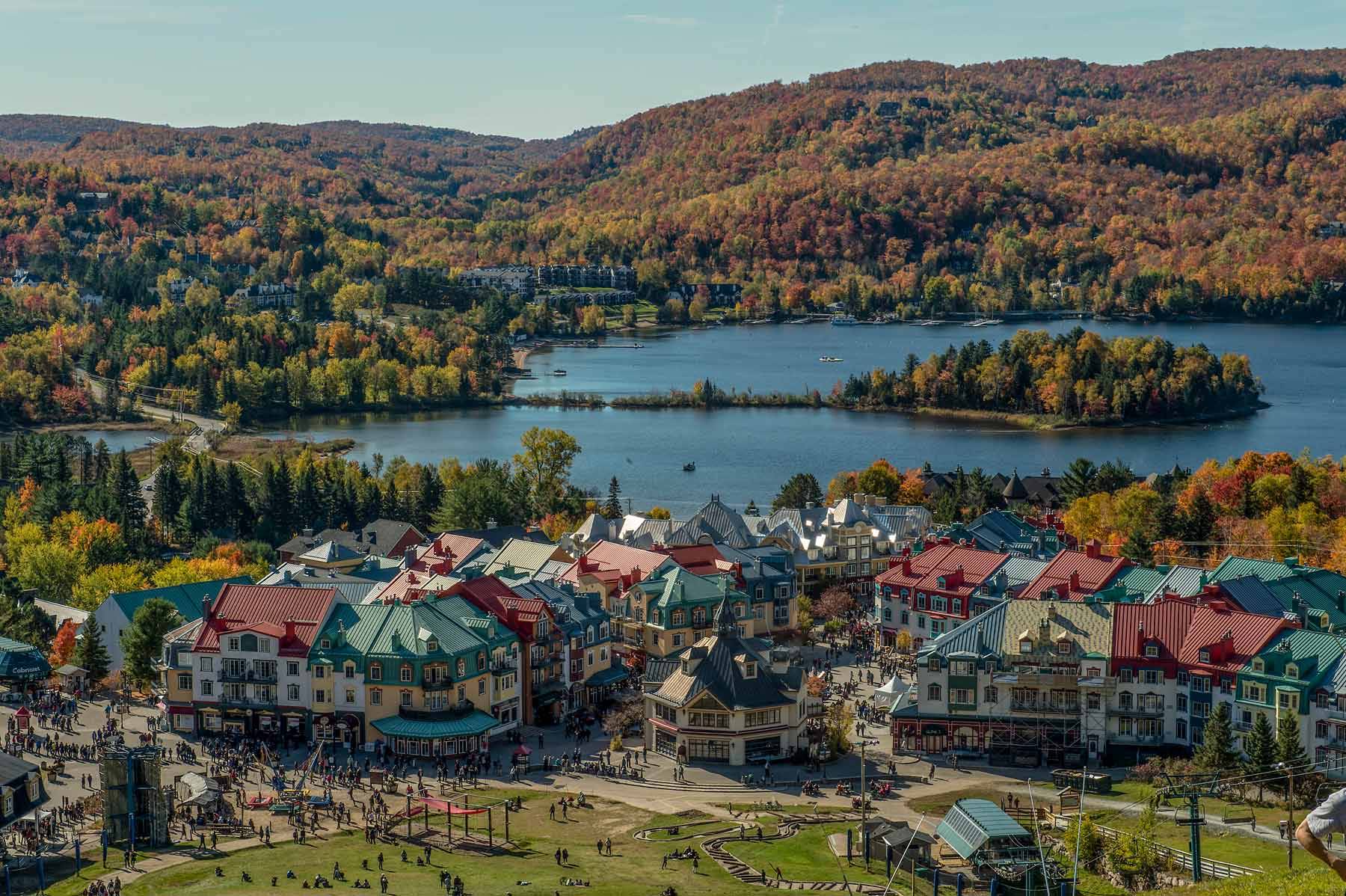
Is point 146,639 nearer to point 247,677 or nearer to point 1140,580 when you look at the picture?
point 247,677

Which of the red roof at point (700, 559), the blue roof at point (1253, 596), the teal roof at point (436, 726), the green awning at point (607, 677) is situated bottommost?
the green awning at point (607, 677)

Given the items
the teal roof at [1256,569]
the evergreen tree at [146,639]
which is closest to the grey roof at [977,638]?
the teal roof at [1256,569]

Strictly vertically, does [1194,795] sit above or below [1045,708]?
above

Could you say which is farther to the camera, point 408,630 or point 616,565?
point 616,565

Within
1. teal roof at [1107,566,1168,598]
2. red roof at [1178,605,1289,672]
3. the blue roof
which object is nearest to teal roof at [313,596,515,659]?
red roof at [1178,605,1289,672]

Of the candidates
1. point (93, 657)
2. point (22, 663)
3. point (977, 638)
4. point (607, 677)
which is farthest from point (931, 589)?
point (22, 663)

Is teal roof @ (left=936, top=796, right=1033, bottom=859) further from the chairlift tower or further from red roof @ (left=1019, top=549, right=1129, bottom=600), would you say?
red roof @ (left=1019, top=549, right=1129, bottom=600)

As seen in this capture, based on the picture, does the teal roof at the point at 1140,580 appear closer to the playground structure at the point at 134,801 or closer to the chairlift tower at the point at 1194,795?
the chairlift tower at the point at 1194,795
